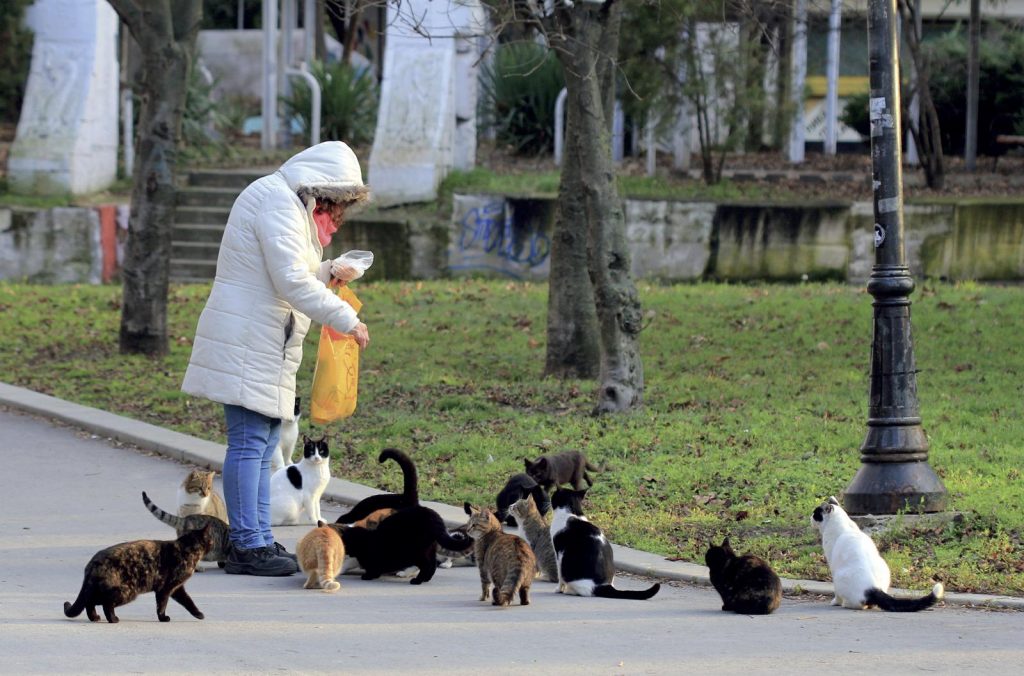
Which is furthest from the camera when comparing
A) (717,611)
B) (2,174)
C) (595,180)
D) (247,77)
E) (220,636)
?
(247,77)

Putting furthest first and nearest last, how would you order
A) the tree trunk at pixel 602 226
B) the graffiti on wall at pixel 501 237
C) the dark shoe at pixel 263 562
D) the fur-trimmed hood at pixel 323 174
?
1. the graffiti on wall at pixel 501 237
2. the tree trunk at pixel 602 226
3. the dark shoe at pixel 263 562
4. the fur-trimmed hood at pixel 323 174

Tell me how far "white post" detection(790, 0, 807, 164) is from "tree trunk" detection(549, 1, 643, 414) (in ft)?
26.8

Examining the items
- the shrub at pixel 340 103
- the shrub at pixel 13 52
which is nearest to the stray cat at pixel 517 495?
the shrub at pixel 340 103

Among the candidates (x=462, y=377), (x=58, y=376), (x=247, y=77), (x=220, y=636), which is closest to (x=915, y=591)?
(x=220, y=636)

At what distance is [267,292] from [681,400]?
17.5 feet

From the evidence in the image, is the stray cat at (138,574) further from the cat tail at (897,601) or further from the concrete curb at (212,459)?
the cat tail at (897,601)

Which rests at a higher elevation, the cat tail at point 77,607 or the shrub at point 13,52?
the shrub at point 13,52

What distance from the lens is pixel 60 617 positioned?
6.15 m

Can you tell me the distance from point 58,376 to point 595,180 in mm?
5474

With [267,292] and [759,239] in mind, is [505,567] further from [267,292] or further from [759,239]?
[759,239]

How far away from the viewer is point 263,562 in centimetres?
714

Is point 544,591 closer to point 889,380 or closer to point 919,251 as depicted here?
point 889,380

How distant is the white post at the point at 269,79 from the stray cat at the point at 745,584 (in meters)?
17.3

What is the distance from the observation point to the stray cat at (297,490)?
26.7 ft
